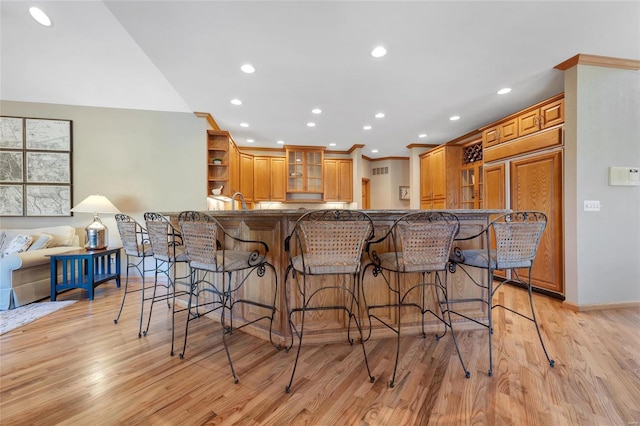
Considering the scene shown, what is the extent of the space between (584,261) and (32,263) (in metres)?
5.90

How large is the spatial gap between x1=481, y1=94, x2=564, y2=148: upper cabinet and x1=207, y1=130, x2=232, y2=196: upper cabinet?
13.5ft

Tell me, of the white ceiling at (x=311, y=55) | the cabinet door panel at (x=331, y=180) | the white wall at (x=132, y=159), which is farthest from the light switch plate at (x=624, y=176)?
the white wall at (x=132, y=159)

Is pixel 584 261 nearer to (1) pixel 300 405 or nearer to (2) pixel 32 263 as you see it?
(1) pixel 300 405

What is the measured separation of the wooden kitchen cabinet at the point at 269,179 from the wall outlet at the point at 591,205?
4.70 meters

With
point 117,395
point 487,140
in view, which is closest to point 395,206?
point 487,140

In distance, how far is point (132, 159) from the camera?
388cm

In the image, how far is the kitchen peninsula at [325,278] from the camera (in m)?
1.91

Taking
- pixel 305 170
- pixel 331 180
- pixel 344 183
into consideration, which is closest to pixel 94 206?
pixel 305 170

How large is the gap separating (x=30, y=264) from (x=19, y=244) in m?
0.64

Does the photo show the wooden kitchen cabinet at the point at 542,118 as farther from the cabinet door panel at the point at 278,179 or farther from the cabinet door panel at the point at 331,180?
the cabinet door panel at the point at 278,179

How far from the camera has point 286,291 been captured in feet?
6.24

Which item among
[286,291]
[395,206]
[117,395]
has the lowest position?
[117,395]

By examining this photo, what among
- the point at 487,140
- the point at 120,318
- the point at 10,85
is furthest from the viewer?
the point at 487,140

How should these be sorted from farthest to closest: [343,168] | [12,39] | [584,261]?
1. [343,168]
2. [12,39]
3. [584,261]
